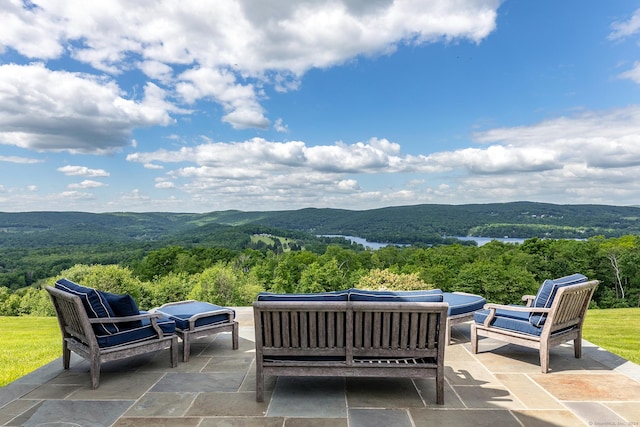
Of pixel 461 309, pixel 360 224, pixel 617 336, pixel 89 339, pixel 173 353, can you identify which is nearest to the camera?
pixel 89 339

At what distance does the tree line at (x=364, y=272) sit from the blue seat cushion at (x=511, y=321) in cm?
2436

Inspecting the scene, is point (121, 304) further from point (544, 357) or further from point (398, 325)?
point (544, 357)

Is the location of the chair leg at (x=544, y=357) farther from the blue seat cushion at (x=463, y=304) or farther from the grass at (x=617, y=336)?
the grass at (x=617, y=336)

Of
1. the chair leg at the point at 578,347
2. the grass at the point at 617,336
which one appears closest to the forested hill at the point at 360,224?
the grass at the point at 617,336

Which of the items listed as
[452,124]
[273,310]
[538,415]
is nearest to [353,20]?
[273,310]

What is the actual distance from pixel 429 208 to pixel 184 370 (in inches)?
4454

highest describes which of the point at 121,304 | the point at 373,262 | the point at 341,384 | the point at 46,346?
the point at 121,304

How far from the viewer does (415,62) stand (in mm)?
17562

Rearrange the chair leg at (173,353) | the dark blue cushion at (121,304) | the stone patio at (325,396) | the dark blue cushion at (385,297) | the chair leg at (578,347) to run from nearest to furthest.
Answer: the stone patio at (325,396)
the dark blue cushion at (385,297)
the dark blue cushion at (121,304)
the chair leg at (173,353)
the chair leg at (578,347)

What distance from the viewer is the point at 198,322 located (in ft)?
15.5

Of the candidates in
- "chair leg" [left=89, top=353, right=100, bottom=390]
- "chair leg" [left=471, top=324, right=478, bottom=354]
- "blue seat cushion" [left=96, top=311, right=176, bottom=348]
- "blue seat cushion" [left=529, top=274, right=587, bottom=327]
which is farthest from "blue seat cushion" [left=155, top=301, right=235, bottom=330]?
"blue seat cushion" [left=529, top=274, right=587, bottom=327]

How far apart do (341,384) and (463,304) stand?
261 cm

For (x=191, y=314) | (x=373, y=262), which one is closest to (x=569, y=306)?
(x=191, y=314)

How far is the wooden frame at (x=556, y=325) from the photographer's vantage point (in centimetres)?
401
